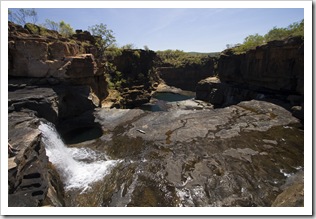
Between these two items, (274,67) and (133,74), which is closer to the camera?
(274,67)

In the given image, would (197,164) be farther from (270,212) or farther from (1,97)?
(1,97)

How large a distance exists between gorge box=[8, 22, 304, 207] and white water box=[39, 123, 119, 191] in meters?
0.06

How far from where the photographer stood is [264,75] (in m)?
25.5

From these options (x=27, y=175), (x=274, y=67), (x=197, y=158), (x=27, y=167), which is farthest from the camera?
(x=274, y=67)

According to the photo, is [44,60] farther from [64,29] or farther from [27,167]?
[64,29]

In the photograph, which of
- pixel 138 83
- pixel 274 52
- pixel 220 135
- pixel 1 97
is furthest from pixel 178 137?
pixel 138 83

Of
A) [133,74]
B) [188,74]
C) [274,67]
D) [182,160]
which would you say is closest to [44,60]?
[182,160]

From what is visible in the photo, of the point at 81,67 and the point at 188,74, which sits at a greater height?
the point at 188,74

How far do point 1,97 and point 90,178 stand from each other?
19.4 ft

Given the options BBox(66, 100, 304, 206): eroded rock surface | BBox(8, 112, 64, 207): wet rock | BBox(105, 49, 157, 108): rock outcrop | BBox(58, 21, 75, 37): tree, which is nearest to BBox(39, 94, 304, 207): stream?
BBox(66, 100, 304, 206): eroded rock surface

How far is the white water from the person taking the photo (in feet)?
31.8

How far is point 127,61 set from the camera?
48.8 meters

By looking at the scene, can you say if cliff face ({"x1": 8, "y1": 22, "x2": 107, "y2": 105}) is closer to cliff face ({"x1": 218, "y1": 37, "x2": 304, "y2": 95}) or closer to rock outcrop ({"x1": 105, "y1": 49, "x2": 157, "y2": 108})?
rock outcrop ({"x1": 105, "y1": 49, "x2": 157, "y2": 108})

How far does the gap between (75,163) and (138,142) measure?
4.22m
